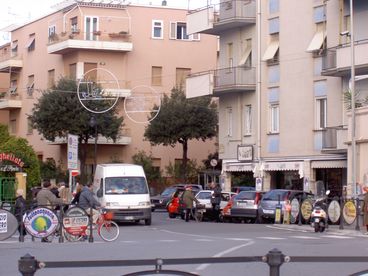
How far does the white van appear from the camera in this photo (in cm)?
3591

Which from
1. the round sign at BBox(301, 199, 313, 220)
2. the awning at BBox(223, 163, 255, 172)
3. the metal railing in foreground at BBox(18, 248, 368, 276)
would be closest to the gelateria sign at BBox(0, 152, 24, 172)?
the awning at BBox(223, 163, 255, 172)

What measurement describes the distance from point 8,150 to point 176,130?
14.0 meters

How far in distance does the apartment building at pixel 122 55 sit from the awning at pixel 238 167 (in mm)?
14194

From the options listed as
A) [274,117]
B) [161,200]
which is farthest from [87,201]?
[161,200]

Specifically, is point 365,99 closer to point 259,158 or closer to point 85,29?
point 259,158

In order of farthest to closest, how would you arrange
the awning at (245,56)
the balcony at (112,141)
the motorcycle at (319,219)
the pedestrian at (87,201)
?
the balcony at (112,141) → the awning at (245,56) → the motorcycle at (319,219) → the pedestrian at (87,201)

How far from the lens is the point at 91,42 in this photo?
62906 mm

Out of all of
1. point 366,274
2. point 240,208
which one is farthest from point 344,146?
point 366,274

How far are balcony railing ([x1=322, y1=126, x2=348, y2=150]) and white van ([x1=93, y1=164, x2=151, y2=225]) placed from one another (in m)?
9.67

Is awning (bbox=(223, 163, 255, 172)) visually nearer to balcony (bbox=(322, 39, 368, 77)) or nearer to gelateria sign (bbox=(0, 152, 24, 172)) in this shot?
balcony (bbox=(322, 39, 368, 77))

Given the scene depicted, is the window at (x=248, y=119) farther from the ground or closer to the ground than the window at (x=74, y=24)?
closer to the ground

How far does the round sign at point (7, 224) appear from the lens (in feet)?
78.3

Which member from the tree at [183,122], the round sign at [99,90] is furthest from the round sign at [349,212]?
the tree at [183,122]

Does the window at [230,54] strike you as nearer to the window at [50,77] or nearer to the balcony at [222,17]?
the balcony at [222,17]
